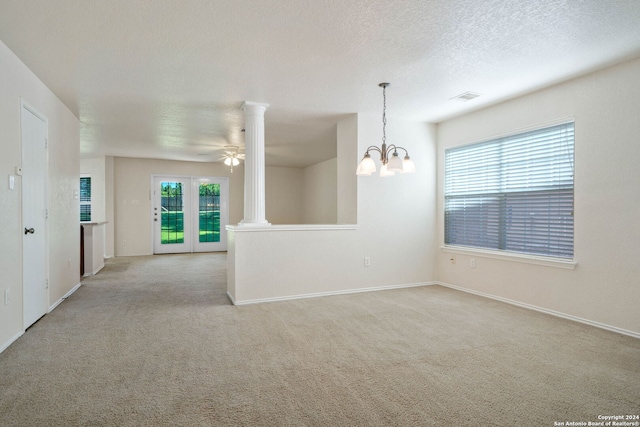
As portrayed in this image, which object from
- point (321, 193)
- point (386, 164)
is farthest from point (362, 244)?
point (321, 193)

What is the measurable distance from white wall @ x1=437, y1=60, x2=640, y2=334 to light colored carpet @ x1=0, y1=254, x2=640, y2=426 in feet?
0.84

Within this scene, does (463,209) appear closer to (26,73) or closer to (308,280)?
(308,280)

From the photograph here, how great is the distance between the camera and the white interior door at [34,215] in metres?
3.10

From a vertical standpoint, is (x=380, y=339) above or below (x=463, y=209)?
below

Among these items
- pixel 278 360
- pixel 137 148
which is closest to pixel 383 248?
pixel 278 360

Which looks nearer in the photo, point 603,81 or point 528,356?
point 528,356

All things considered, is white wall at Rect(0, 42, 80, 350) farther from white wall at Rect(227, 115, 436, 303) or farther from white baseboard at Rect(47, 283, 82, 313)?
white wall at Rect(227, 115, 436, 303)

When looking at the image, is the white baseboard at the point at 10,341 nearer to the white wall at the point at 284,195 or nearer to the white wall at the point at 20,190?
the white wall at the point at 20,190

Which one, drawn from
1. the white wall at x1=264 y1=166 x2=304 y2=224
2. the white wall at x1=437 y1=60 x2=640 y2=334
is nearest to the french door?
the white wall at x1=264 y1=166 x2=304 y2=224

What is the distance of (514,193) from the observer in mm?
4105

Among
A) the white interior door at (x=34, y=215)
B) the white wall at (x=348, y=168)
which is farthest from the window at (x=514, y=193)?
the white interior door at (x=34, y=215)

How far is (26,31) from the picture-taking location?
2516 millimetres

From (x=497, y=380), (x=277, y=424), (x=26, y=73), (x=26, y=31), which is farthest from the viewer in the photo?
(x=26, y=73)

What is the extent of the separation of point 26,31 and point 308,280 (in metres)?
3.52
